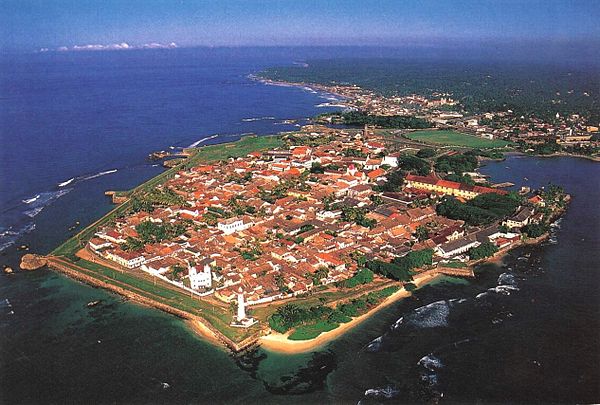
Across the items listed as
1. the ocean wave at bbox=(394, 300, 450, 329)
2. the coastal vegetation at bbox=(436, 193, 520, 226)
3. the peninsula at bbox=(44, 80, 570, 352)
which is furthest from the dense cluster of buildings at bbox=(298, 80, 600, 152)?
the ocean wave at bbox=(394, 300, 450, 329)

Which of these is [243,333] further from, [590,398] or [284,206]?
[284,206]

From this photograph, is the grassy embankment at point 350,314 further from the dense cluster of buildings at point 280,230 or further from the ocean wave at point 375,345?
the dense cluster of buildings at point 280,230

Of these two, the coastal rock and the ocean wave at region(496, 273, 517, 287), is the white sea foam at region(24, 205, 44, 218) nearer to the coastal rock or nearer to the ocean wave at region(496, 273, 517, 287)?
the coastal rock

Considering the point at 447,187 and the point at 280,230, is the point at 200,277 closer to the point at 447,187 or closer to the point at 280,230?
the point at 280,230

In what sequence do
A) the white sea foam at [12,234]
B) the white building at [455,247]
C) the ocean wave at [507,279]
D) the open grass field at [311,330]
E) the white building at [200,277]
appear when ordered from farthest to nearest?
the white sea foam at [12,234]
the white building at [455,247]
the ocean wave at [507,279]
the white building at [200,277]
the open grass field at [311,330]

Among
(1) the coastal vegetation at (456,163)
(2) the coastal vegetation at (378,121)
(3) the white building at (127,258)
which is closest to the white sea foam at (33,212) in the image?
(3) the white building at (127,258)

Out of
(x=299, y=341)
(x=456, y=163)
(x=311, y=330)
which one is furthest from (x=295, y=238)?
(x=456, y=163)
